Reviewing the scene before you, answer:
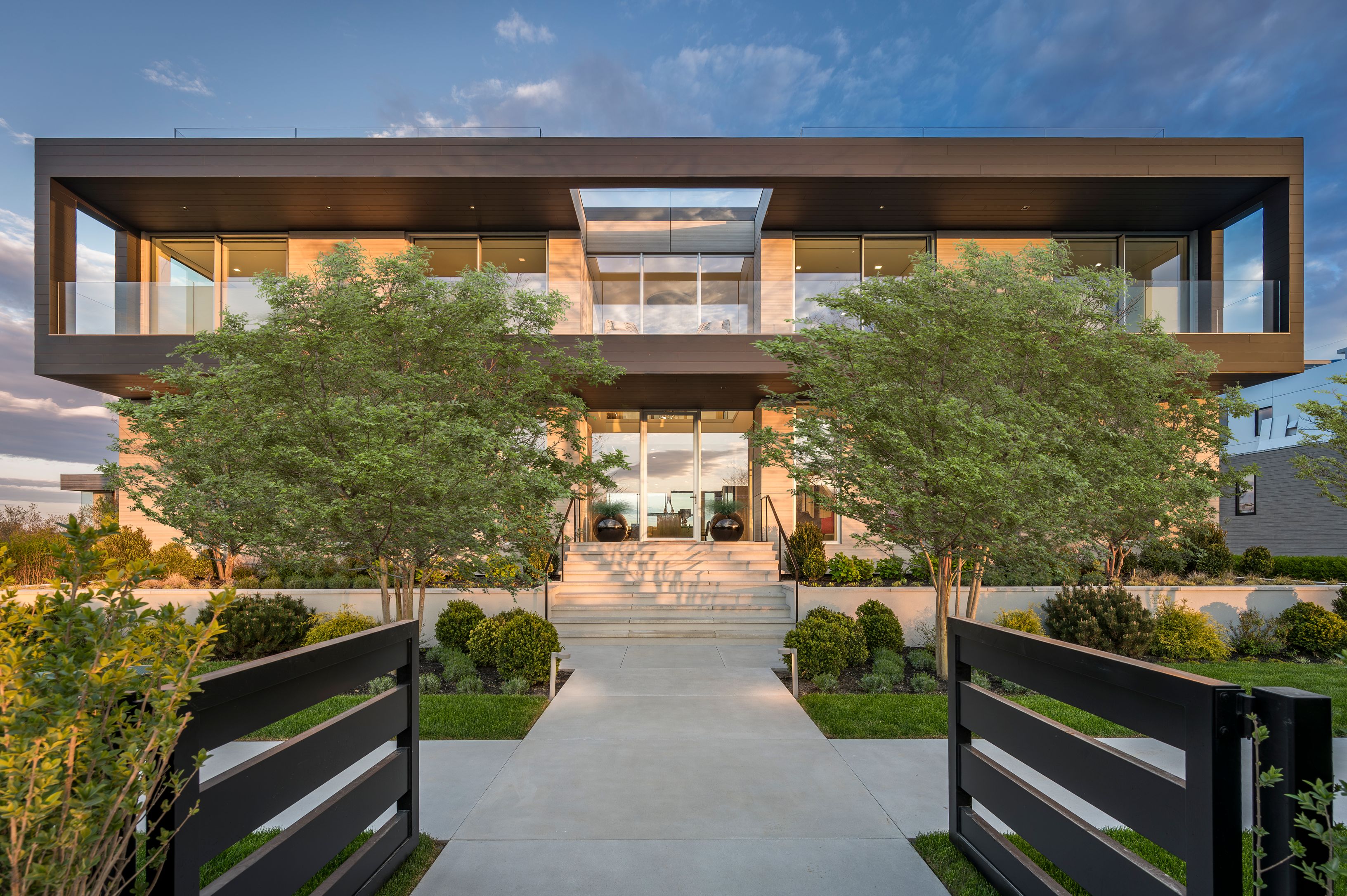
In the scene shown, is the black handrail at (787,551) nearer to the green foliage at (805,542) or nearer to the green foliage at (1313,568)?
the green foliage at (805,542)

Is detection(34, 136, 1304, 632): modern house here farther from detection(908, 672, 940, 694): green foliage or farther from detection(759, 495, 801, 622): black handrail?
detection(908, 672, 940, 694): green foliage

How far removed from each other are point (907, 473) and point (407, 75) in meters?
15.8

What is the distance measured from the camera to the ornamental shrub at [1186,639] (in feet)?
29.9

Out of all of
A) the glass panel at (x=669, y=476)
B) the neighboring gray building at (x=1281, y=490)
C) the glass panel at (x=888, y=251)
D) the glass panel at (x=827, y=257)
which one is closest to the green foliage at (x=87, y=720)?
the glass panel at (x=669, y=476)

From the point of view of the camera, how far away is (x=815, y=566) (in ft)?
38.8

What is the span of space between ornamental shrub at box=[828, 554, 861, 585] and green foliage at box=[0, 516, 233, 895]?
10.5m

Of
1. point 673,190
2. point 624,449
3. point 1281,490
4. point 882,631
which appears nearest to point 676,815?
point 882,631

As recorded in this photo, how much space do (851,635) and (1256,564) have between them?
11326mm

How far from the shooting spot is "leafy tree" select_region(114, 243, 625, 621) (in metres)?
6.79

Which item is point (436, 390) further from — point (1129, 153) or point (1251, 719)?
point (1129, 153)

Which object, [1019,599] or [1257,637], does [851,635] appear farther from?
[1257,637]

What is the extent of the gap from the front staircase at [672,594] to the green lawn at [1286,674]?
554 cm

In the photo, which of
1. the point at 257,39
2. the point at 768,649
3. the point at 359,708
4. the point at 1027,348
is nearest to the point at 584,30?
the point at 257,39

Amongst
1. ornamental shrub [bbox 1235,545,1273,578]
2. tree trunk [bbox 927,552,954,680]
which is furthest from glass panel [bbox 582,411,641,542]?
ornamental shrub [bbox 1235,545,1273,578]
